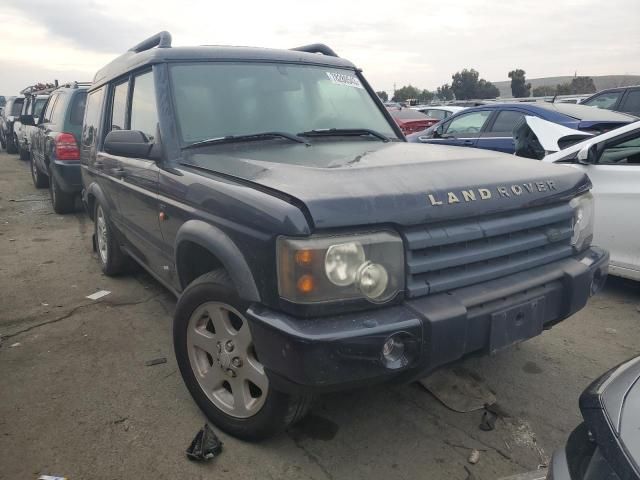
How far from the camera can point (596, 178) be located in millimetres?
4480

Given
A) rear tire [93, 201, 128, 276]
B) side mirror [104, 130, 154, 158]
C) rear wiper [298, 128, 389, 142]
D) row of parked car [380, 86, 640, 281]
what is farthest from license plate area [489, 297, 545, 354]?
rear tire [93, 201, 128, 276]

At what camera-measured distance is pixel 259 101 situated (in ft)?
10.6

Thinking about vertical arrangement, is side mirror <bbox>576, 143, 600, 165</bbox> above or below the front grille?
above

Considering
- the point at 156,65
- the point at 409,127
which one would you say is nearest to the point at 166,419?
the point at 156,65

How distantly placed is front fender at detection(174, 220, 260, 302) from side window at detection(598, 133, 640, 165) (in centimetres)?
364

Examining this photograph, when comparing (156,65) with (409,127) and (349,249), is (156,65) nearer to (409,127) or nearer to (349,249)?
(349,249)

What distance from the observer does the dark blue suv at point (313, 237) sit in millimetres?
1966

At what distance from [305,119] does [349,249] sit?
1.58 meters

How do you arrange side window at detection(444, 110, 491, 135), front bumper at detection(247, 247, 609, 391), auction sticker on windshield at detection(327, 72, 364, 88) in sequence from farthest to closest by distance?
side window at detection(444, 110, 491, 135)
auction sticker on windshield at detection(327, 72, 364, 88)
front bumper at detection(247, 247, 609, 391)

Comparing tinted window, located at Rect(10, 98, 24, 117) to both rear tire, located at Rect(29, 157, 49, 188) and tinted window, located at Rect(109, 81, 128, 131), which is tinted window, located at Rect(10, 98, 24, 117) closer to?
rear tire, located at Rect(29, 157, 49, 188)

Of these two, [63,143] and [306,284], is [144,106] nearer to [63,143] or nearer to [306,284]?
[306,284]

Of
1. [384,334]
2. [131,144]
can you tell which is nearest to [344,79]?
[131,144]

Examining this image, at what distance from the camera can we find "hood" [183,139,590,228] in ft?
6.64

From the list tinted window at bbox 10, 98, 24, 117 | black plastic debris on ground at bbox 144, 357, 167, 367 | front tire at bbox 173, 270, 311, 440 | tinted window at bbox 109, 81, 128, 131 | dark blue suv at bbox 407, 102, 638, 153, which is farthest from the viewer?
tinted window at bbox 10, 98, 24, 117
